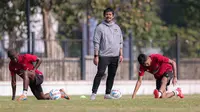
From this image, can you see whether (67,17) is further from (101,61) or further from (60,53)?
(101,61)

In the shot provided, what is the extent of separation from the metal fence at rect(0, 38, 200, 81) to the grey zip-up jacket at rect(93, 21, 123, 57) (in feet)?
25.5

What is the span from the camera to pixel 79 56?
84.8 feet

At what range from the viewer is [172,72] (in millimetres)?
17922

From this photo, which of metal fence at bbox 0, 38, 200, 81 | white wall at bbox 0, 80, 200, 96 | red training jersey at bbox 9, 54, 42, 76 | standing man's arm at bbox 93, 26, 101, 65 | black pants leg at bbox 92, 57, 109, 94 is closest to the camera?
standing man's arm at bbox 93, 26, 101, 65

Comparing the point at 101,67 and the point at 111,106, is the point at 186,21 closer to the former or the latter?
the point at 101,67

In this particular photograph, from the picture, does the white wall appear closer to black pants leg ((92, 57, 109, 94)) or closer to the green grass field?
black pants leg ((92, 57, 109, 94))

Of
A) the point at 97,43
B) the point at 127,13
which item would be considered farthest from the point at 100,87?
the point at 97,43

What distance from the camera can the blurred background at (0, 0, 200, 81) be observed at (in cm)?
2559

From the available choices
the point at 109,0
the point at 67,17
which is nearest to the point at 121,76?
the point at 109,0

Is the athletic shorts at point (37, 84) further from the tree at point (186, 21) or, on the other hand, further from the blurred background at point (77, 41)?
the tree at point (186, 21)

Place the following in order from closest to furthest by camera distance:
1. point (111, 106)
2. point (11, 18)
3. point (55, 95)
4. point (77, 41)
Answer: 1. point (111, 106)
2. point (55, 95)
3. point (77, 41)
4. point (11, 18)

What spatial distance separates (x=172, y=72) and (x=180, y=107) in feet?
10.7

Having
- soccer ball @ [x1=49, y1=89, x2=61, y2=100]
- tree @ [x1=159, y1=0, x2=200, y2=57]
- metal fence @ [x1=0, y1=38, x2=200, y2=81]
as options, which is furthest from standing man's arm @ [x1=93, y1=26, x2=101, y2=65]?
tree @ [x1=159, y1=0, x2=200, y2=57]

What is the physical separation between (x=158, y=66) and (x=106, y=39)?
139 centimetres
